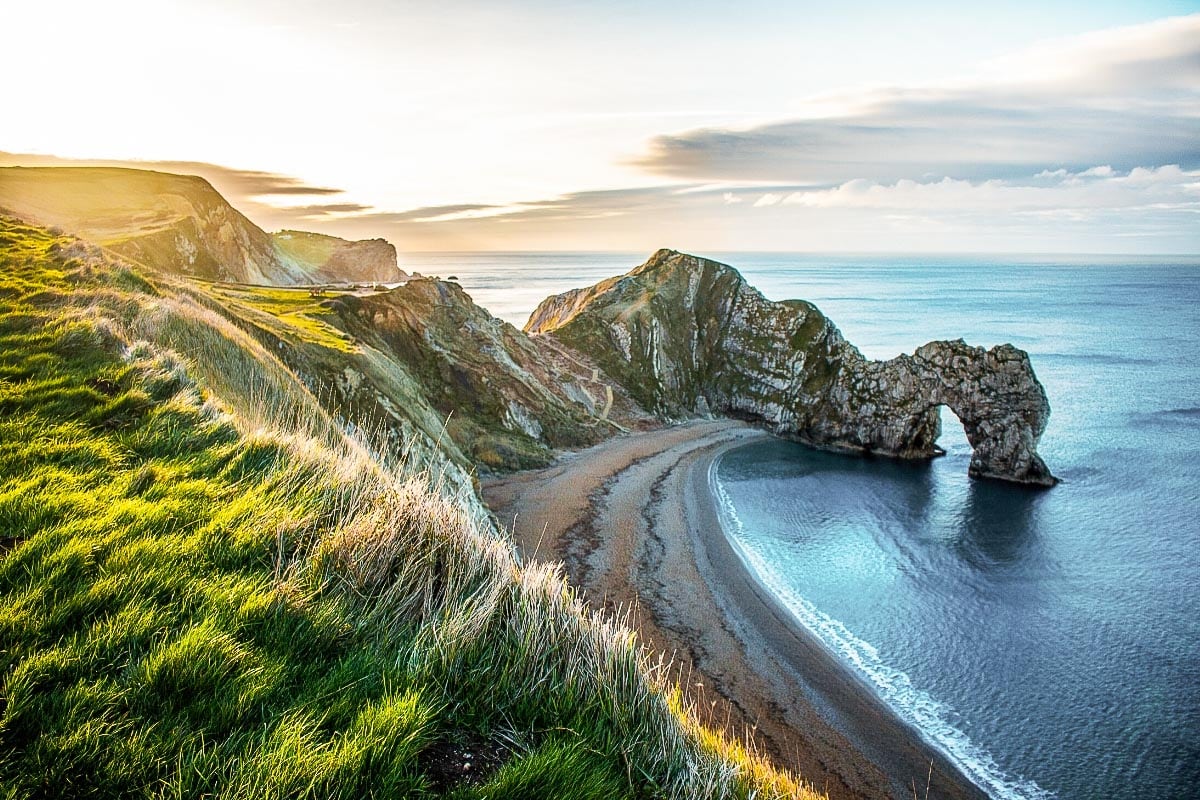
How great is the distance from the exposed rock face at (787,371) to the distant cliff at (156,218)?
3579cm

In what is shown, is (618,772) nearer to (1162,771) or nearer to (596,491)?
(1162,771)

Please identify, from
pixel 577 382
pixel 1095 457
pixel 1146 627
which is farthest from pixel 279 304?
pixel 1095 457

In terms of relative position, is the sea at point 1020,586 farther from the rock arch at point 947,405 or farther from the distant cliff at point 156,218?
the distant cliff at point 156,218

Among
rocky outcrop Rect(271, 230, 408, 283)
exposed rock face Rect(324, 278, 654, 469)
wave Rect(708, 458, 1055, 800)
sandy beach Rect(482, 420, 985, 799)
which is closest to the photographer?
wave Rect(708, 458, 1055, 800)

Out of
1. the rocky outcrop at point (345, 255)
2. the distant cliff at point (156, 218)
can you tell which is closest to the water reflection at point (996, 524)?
the distant cliff at point (156, 218)

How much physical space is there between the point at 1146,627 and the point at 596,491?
2911 cm

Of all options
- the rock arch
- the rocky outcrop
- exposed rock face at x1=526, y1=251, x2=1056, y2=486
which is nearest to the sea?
the rock arch

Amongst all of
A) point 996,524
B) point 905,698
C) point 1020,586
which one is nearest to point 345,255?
point 996,524

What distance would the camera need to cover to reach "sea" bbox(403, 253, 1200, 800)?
2145 cm

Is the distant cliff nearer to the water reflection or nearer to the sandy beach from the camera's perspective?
Result: the sandy beach

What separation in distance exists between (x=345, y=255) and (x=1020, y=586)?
116 m

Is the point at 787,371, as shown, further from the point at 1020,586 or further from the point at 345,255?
the point at 345,255

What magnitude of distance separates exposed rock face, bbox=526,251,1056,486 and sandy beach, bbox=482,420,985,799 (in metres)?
21.4

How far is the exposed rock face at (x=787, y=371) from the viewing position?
53.8 m
